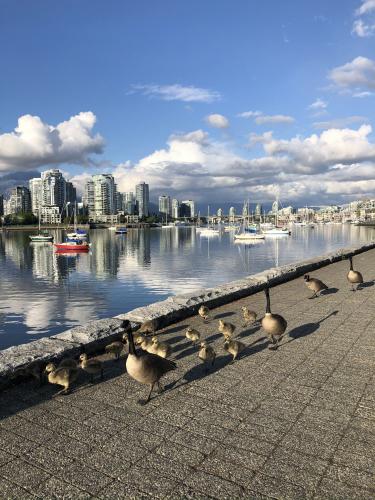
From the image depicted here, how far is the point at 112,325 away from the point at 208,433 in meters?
4.69

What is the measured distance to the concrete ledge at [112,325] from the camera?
7.39 metres

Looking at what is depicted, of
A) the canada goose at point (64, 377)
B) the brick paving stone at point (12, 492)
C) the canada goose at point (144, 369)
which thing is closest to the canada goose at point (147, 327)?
the canada goose at point (64, 377)

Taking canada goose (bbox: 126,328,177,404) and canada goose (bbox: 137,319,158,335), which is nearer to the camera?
canada goose (bbox: 126,328,177,404)

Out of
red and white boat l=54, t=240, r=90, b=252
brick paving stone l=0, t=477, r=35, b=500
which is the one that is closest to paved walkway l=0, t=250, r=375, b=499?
Result: brick paving stone l=0, t=477, r=35, b=500

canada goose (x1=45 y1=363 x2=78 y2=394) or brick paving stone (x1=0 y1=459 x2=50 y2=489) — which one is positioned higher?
canada goose (x1=45 y1=363 x2=78 y2=394)

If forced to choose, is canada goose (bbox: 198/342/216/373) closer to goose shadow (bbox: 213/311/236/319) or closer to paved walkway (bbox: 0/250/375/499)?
paved walkway (bbox: 0/250/375/499)

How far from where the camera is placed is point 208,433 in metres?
5.32

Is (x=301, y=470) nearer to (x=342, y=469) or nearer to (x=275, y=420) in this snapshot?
(x=342, y=469)

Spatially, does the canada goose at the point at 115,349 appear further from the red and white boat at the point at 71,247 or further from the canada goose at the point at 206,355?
the red and white boat at the point at 71,247

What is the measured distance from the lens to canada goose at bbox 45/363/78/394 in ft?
21.6

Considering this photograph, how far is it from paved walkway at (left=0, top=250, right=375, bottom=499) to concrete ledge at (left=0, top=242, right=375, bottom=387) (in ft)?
1.94

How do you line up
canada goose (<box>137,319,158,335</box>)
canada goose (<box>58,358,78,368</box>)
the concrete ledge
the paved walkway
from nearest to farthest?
the paved walkway, canada goose (<box>58,358,78,368</box>), the concrete ledge, canada goose (<box>137,319,158,335</box>)

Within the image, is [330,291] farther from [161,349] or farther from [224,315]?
[161,349]

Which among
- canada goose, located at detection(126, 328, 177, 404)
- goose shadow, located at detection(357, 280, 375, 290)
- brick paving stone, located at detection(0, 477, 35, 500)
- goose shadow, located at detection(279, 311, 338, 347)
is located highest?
canada goose, located at detection(126, 328, 177, 404)
